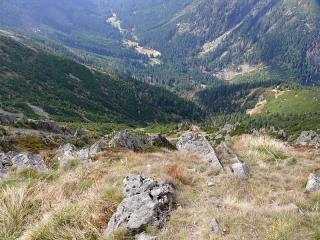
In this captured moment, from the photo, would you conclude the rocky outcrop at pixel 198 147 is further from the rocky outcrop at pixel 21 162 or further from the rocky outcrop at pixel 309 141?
the rocky outcrop at pixel 309 141

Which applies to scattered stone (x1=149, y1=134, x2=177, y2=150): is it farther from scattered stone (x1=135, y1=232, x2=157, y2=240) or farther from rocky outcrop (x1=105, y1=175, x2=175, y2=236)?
scattered stone (x1=135, y1=232, x2=157, y2=240)

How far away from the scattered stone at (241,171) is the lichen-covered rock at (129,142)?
9.64m

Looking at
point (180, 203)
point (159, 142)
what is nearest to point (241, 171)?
point (180, 203)

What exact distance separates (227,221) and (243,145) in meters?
14.3

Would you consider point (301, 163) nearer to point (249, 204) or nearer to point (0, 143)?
point (249, 204)

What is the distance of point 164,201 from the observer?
12.5m

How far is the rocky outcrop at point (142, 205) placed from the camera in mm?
11391

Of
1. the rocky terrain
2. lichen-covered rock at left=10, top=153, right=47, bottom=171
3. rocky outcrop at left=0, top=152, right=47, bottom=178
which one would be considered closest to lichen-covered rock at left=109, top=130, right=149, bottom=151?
lichen-covered rock at left=10, top=153, right=47, bottom=171

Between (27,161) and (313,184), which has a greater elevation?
(27,161)

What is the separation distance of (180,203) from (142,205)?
53.5 inches

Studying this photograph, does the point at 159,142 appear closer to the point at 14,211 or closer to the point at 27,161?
the point at 27,161

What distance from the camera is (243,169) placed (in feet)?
59.1

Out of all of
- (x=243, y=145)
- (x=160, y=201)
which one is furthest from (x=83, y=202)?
(x=243, y=145)

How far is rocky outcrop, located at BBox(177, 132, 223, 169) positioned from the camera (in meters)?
20.1
